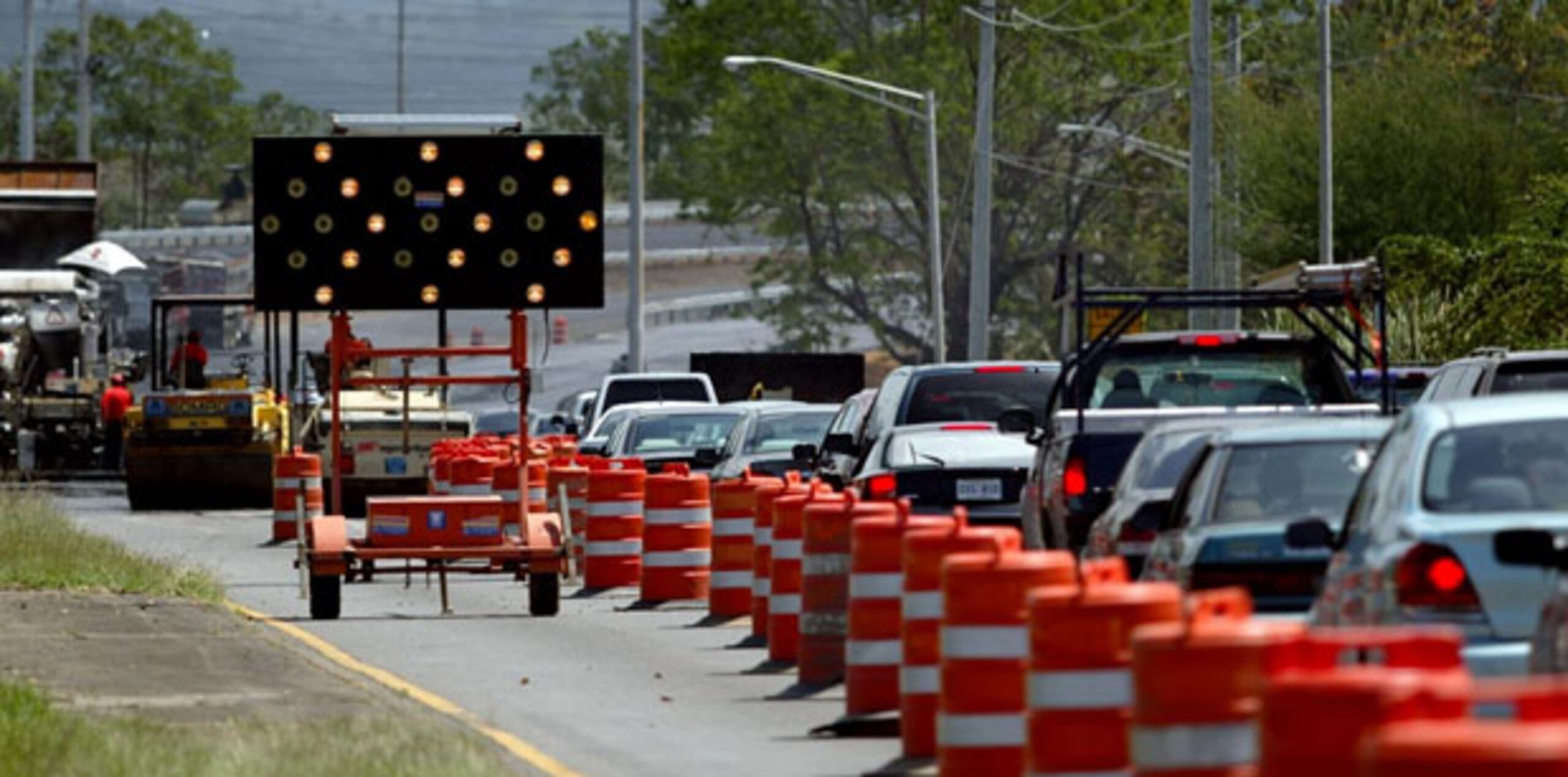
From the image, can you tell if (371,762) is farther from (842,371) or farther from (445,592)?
(842,371)

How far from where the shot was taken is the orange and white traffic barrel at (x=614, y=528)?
2603 cm

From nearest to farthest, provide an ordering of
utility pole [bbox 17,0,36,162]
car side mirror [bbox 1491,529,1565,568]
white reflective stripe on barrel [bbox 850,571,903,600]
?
car side mirror [bbox 1491,529,1565,568] → white reflective stripe on barrel [bbox 850,571,903,600] → utility pole [bbox 17,0,36,162]

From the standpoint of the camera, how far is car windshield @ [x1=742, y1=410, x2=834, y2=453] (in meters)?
30.9

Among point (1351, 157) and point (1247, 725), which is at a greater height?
point (1351, 157)

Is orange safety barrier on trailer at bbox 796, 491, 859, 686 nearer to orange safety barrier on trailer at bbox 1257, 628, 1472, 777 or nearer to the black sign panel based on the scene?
the black sign panel

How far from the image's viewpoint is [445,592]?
24.3 metres

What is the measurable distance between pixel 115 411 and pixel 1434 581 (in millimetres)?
41780

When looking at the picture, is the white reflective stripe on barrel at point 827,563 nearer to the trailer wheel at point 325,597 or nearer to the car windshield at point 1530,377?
the car windshield at point 1530,377

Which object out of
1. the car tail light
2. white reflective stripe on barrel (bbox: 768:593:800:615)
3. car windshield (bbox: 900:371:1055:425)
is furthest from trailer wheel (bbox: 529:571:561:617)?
the car tail light

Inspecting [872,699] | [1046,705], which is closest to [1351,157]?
[872,699]

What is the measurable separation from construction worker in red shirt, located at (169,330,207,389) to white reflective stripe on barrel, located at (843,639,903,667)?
3270cm

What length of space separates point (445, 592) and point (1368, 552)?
41.9ft

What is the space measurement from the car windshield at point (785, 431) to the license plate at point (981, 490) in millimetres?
→ 7769

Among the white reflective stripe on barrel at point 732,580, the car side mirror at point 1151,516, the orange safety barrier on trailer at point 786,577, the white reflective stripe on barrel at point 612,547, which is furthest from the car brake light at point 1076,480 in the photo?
the white reflective stripe on barrel at point 612,547
